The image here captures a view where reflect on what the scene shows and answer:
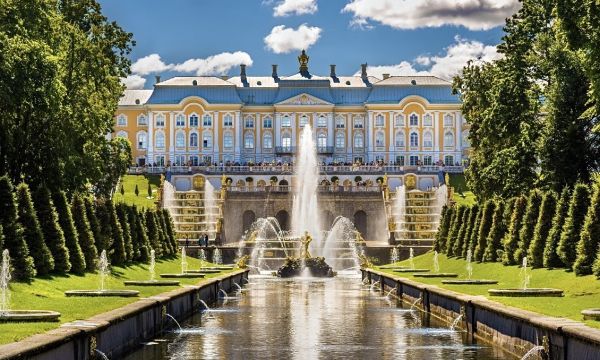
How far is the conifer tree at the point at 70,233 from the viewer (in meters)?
29.0

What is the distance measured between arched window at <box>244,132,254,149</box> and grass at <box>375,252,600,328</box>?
81849mm

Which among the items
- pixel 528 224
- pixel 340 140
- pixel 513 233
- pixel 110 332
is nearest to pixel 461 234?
pixel 513 233

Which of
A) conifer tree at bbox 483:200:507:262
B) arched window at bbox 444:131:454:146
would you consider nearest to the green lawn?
arched window at bbox 444:131:454:146

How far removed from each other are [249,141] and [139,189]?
1151 inches

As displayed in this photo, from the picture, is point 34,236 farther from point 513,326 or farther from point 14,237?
point 513,326

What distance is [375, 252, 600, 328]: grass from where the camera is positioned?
18.1 metres

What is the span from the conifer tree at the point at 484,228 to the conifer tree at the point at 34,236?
1843cm

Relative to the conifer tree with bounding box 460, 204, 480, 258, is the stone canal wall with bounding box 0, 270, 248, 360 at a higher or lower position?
lower

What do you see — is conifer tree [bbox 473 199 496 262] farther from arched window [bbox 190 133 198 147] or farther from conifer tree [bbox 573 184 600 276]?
arched window [bbox 190 133 198 147]

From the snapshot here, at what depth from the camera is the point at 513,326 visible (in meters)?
16.7

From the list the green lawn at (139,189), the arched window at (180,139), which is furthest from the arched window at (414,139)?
the green lawn at (139,189)

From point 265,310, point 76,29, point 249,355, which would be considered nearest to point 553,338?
point 249,355

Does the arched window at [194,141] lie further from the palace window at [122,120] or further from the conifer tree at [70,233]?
the conifer tree at [70,233]

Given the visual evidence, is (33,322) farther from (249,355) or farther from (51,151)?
(51,151)
